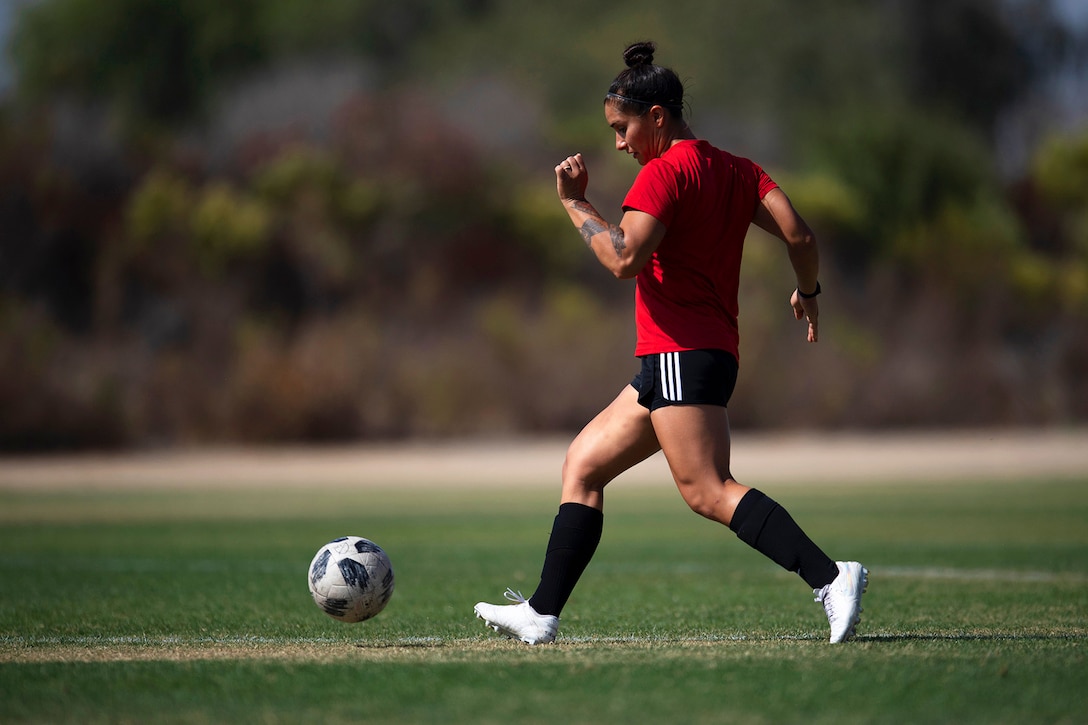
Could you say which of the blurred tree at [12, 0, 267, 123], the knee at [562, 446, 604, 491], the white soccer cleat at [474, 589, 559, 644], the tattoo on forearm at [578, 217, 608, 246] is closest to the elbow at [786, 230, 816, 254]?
the tattoo on forearm at [578, 217, 608, 246]

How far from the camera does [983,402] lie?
4147cm

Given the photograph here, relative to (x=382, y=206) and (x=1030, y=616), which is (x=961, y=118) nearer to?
(x=382, y=206)

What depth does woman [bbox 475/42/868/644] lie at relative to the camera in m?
6.00

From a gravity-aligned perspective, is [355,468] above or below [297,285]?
below

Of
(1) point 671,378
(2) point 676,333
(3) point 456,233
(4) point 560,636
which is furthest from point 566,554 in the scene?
(3) point 456,233

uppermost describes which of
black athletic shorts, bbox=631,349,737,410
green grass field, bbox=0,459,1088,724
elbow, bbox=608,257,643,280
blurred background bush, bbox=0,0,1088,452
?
blurred background bush, bbox=0,0,1088,452

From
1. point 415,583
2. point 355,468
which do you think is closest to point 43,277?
point 355,468

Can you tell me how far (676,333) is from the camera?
6109mm

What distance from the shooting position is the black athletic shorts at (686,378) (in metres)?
6.03

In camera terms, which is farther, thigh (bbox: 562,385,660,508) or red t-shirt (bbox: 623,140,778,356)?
thigh (bbox: 562,385,660,508)

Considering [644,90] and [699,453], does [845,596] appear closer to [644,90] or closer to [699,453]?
[699,453]

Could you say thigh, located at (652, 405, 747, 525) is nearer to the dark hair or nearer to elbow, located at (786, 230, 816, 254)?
elbow, located at (786, 230, 816, 254)

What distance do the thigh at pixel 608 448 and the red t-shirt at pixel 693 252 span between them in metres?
0.30

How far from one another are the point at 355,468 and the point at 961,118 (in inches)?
1677
